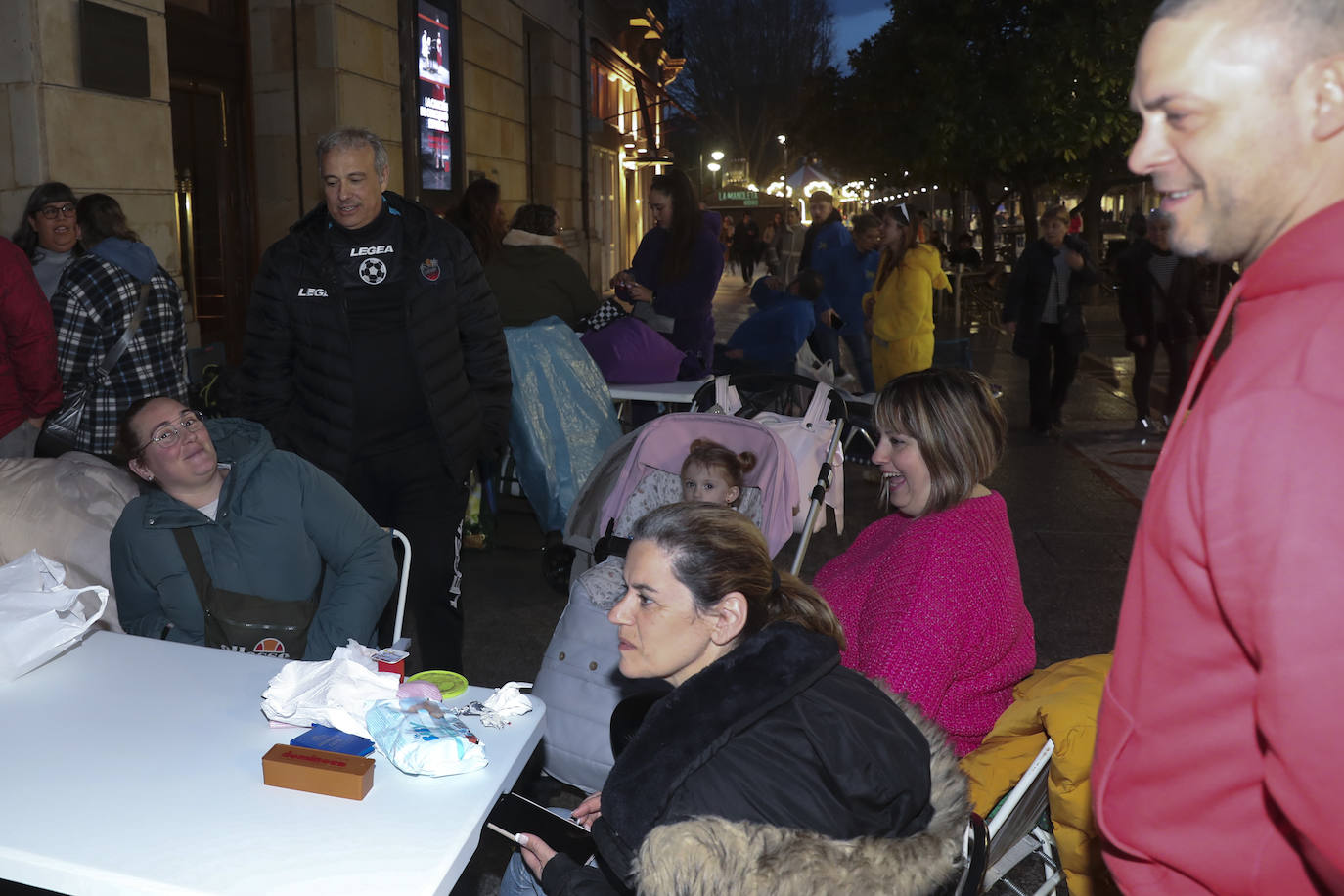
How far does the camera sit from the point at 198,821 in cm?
200

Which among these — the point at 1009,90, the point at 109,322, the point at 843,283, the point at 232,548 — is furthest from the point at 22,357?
Answer: the point at 1009,90

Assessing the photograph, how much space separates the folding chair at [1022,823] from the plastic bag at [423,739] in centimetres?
101

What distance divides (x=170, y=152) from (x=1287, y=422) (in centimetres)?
762

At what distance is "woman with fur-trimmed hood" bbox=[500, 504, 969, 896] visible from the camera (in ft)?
5.70

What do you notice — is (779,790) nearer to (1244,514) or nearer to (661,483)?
(1244,514)

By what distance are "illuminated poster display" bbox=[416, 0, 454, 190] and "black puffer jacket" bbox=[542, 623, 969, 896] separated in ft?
34.9

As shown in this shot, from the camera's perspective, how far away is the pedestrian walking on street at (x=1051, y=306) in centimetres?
991

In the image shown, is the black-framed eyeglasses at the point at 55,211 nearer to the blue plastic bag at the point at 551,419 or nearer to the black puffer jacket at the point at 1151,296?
the blue plastic bag at the point at 551,419

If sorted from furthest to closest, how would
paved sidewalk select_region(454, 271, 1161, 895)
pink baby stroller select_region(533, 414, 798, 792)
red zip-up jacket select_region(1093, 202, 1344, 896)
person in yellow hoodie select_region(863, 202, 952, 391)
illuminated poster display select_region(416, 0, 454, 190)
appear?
illuminated poster display select_region(416, 0, 454, 190)
person in yellow hoodie select_region(863, 202, 952, 391)
paved sidewalk select_region(454, 271, 1161, 895)
pink baby stroller select_region(533, 414, 798, 792)
red zip-up jacket select_region(1093, 202, 1344, 896)

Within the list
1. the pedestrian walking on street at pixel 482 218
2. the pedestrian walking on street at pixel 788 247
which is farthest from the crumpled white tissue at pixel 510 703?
the pedestrian walking on street at pixel 788 247

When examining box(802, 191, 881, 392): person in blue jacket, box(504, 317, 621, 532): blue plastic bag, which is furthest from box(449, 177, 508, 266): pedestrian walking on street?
box(802, 191, 881, 392): person in blue jacket

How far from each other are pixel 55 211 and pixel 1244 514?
5.42 meters

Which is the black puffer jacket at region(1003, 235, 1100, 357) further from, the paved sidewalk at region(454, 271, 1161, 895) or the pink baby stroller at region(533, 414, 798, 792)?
the pink baby stroller at region(533, 414, 798, 792)

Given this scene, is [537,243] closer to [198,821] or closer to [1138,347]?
[198,821]
